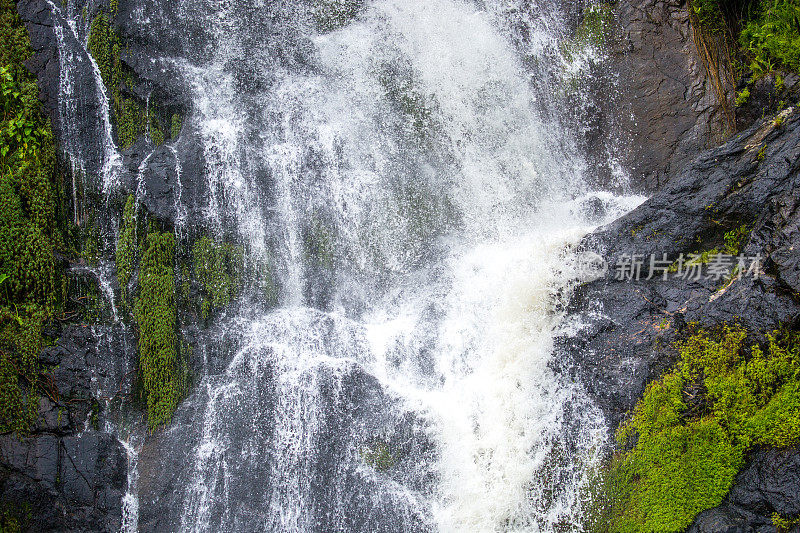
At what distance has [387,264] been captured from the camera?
648 centimetres

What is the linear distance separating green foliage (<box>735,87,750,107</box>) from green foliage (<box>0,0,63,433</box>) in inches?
310

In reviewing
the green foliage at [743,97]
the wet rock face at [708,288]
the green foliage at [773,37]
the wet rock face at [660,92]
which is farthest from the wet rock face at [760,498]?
the green foliage at [773,37]

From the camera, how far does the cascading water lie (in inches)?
217

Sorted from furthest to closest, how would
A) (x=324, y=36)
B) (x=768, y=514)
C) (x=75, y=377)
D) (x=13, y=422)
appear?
1. (x=324, y=36)
2. (x=75, y=377)
3. (x=13, y=422)
4. (x=768, y=514)

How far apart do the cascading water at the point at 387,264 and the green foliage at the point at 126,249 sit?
1.07 ft

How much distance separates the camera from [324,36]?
680 centimetres

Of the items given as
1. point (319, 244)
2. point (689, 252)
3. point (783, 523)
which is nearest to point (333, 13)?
point (319, 244)

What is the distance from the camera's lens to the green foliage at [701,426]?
4895 millimetres

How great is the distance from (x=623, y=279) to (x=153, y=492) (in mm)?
5360

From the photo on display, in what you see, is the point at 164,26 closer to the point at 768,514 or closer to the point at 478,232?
the point at 478,232

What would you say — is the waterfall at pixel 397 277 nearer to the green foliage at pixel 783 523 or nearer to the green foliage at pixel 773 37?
the green foliage at pixel 783 523

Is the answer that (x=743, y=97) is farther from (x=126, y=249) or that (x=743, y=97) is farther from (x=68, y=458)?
(x=68, y=458)

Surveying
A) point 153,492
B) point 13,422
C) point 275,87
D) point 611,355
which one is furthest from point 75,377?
point 611,355

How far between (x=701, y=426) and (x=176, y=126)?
628 centimetres
